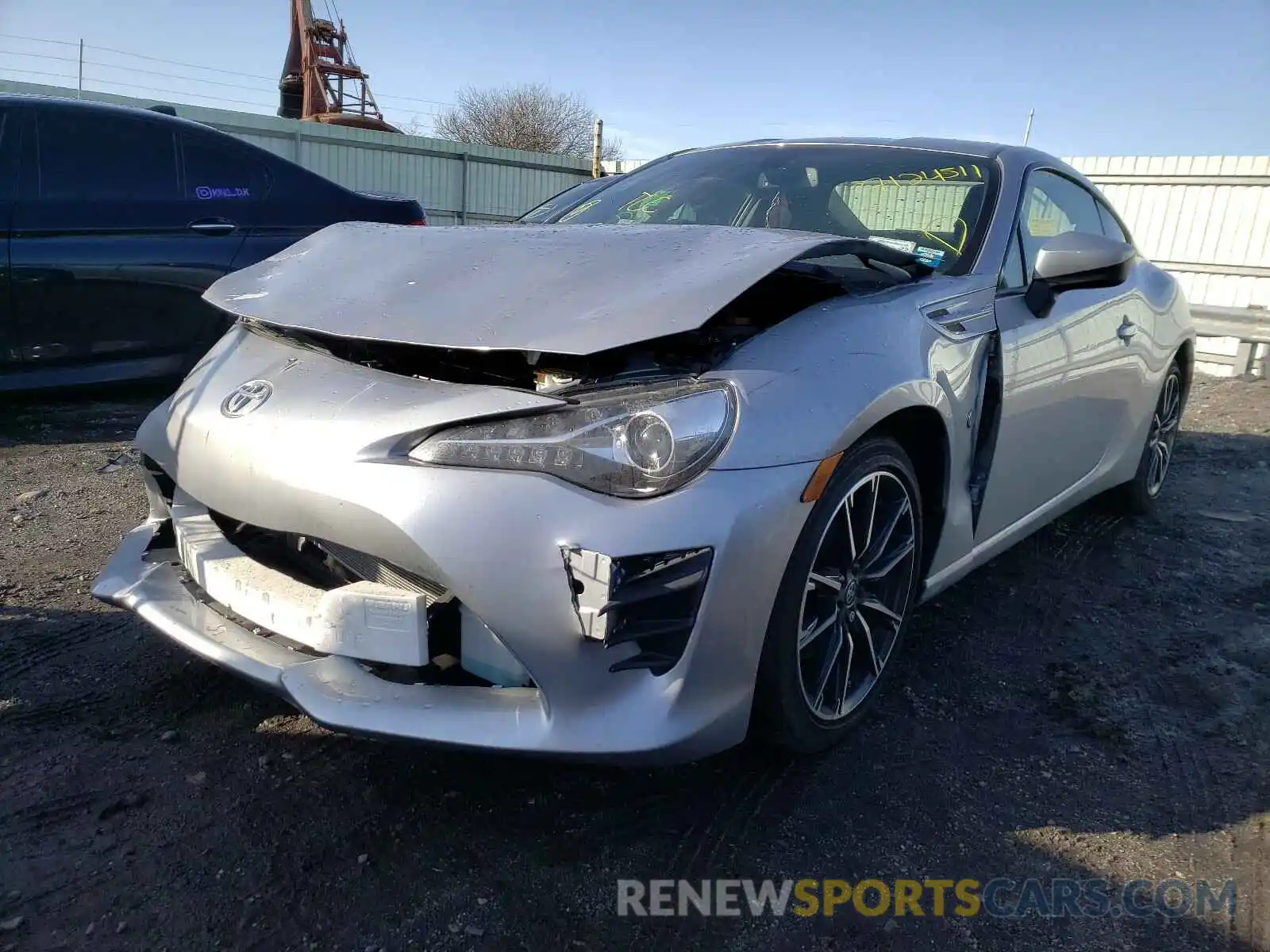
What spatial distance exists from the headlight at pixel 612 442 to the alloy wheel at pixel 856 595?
403 millimetres

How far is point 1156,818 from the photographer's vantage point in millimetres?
2115

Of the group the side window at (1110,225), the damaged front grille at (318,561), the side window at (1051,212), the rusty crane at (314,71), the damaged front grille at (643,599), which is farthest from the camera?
the rusty crane at (314,71)

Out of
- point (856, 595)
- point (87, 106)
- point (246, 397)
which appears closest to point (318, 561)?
point (246, 397)

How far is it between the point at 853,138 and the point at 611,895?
263 cm

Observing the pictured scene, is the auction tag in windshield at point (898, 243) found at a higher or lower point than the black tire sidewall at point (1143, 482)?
higher

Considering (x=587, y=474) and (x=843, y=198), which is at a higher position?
(x=843, y=198)

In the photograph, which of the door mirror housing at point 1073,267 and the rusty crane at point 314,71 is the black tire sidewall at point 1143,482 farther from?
the rusty crane at point 314,71

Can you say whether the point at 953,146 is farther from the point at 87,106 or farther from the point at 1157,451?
the point at 87,106

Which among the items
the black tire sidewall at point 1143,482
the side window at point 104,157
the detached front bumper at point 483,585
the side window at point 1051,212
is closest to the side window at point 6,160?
the side window at point 104,157

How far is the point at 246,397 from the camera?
2.03 m

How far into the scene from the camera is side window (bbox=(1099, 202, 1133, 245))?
3982 mm

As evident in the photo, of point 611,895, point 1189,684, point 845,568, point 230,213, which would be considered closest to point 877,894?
point 611,895

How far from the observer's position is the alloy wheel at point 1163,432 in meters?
4.31

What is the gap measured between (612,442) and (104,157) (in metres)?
4.07
